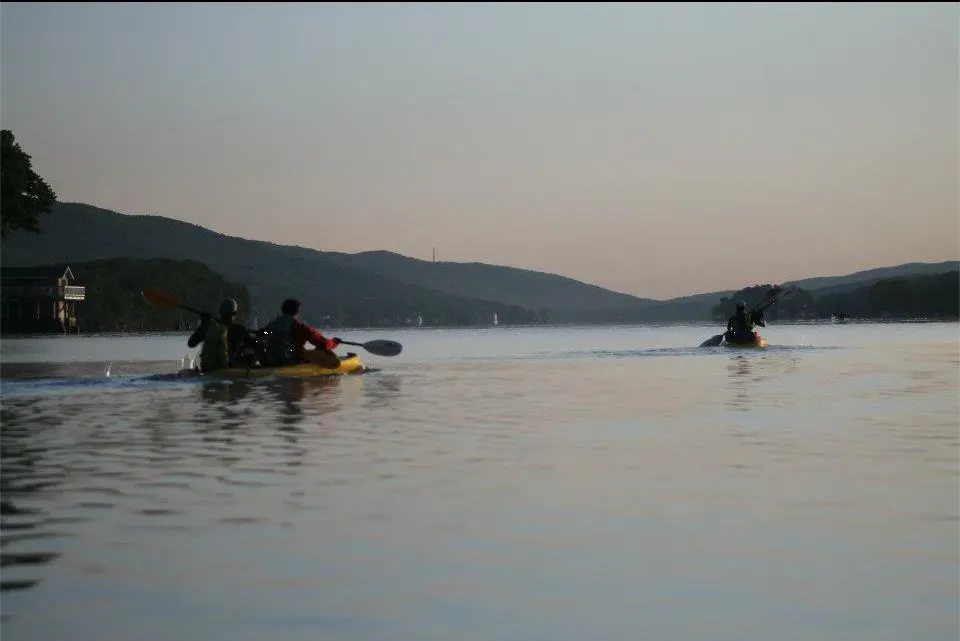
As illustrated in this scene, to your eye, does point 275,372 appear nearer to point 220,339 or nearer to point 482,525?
point 220,339

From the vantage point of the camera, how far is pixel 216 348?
35.2 metres

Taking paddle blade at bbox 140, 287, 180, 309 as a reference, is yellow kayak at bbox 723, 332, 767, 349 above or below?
below

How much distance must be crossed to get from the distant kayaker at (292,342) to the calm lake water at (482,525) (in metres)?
9.38

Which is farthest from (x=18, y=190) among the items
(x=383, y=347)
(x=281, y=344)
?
(x=281, y=344)

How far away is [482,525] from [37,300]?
143644mm

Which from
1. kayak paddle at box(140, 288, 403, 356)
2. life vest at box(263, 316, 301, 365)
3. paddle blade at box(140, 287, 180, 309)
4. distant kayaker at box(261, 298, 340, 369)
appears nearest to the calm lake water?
distant kayaker at box(261, 298, 340, 369)

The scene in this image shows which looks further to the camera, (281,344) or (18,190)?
(18,190)

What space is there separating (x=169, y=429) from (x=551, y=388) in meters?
15.3

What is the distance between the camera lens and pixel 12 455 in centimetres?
1842

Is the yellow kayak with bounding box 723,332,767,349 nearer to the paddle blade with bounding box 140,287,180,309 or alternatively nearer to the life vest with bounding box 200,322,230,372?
the paddle blade with bounding box 140,287,180,309

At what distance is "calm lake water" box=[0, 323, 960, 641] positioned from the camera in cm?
880

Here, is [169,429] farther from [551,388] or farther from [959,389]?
[959,389]

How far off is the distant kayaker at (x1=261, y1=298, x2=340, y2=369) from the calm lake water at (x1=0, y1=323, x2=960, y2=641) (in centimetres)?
938

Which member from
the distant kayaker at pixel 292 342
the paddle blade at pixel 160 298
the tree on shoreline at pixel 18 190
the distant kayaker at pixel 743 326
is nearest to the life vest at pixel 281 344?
the distant kayaker at pixel 292 342
